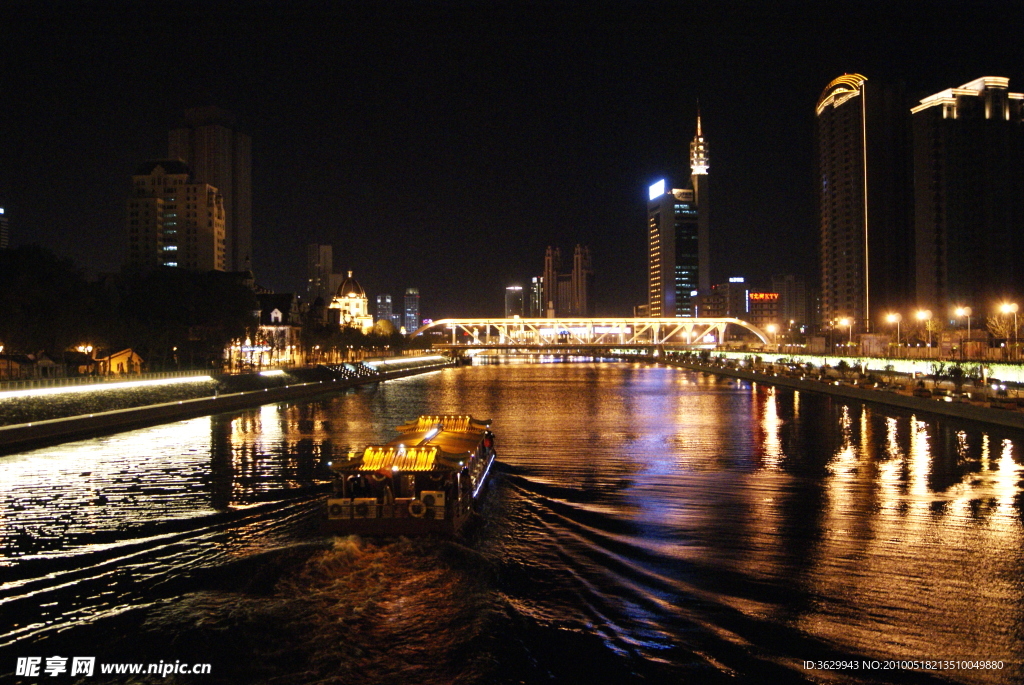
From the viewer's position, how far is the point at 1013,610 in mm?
8953

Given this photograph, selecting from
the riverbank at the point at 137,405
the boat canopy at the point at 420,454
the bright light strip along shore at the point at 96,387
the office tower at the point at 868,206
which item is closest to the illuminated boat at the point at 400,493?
the boat canopy at the point at 420,454

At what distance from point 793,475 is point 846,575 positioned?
8951 mm

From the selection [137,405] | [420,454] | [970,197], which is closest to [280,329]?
[137,405]

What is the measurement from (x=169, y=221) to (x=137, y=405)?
345 ft

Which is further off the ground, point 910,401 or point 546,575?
point 910,401

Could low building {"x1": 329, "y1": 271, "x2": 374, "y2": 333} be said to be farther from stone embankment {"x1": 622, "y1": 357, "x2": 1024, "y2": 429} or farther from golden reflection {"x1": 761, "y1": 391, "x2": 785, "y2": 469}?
golden reflection {"x1": 761, "y1": 391, "x2": 785, "y2": 469}

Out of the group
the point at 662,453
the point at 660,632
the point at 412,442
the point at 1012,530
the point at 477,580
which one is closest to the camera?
the point at 660,632

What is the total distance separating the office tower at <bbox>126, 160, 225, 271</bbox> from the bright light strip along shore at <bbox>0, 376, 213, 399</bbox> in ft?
310

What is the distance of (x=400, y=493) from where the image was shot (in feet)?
41.8

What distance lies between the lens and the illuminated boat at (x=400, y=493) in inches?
481

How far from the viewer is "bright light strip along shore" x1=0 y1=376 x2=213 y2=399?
90.2 ft

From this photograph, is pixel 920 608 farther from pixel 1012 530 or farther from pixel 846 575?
pixel 1012 530

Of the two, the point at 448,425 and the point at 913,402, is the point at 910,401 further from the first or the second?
the point at 448,425

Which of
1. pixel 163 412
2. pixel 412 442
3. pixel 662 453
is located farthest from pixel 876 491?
pixel 163 412
